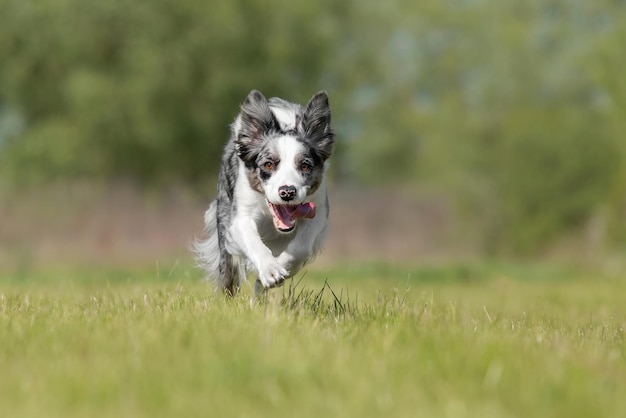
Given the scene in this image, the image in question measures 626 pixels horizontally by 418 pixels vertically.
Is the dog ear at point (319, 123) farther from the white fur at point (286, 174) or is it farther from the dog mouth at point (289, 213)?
the dog mouth at point (289, 213)

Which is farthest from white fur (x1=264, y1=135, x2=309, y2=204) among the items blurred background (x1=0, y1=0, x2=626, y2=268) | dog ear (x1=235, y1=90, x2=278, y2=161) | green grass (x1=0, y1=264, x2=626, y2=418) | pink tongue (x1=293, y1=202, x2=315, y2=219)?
blurred background (x1=0, y1=0, x2=626, y2=268)

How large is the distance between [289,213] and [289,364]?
3.38m

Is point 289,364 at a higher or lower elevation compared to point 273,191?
lower

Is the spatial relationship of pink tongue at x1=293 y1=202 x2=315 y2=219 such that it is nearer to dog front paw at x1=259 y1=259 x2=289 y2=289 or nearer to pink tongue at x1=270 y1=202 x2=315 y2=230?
pink tongue at x1=270 y1=202 x2=315 y2=230

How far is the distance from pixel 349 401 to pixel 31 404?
1.30 m

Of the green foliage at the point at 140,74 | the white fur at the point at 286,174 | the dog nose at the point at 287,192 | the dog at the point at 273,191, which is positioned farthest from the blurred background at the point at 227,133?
the dog nose at the point at 287,192

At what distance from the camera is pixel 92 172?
31906 millimetres

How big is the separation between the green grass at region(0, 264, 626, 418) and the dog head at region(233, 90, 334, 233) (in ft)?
3.34

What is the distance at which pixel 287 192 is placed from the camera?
7199 millimetres

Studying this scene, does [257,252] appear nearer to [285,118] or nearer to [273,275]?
[273,275]

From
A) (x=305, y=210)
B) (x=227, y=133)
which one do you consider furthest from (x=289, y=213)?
(x=227, y=133)

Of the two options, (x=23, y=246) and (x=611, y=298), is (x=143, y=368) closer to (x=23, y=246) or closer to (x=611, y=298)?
(x=611, y=298)

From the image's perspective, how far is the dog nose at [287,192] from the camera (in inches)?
283

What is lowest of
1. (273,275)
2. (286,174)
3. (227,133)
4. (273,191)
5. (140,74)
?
(273,275)
